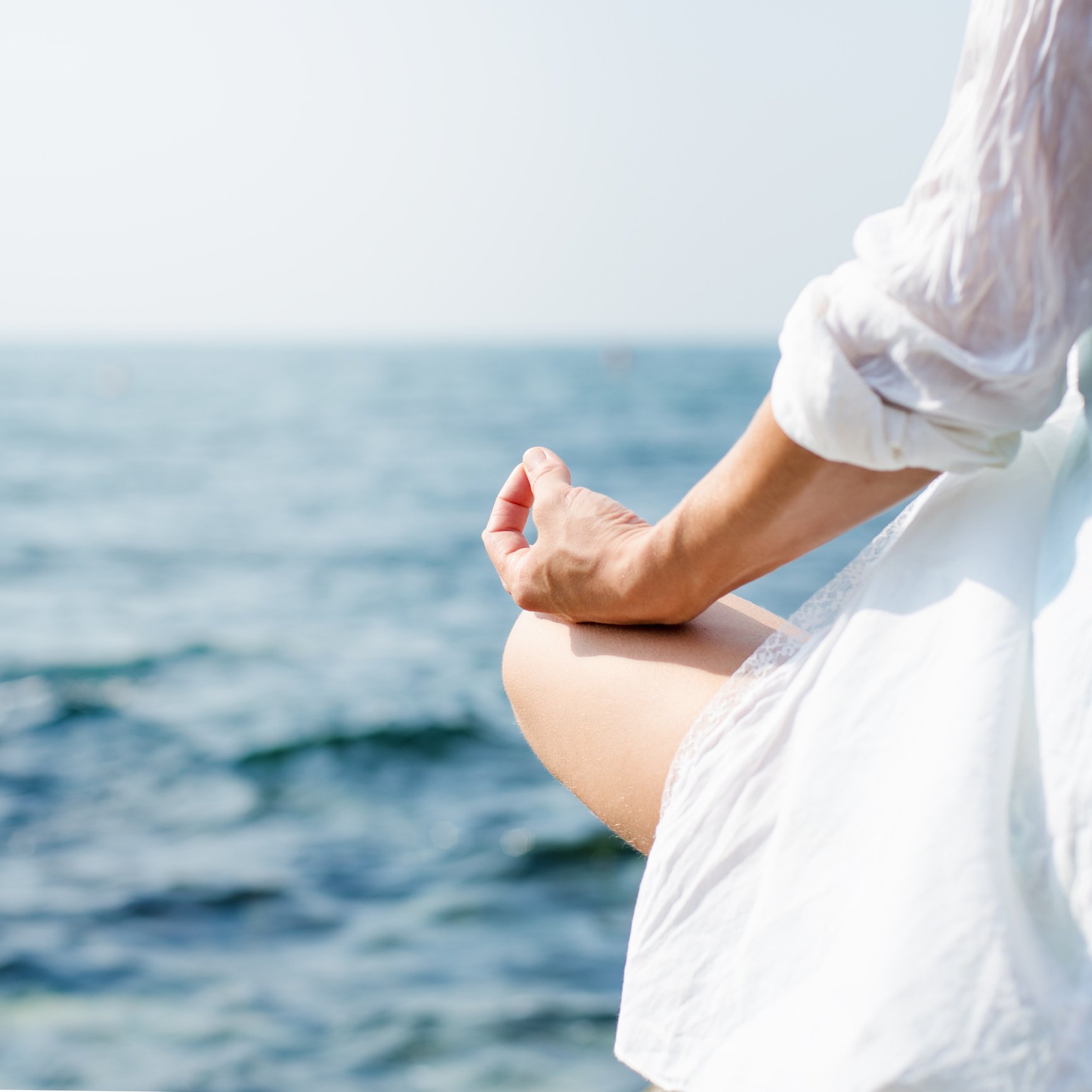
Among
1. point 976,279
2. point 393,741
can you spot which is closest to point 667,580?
point 976,279

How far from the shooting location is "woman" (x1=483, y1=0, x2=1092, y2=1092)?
2.52 ft

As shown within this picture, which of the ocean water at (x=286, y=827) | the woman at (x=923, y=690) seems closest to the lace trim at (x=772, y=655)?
the woman at (x=923, y=690)

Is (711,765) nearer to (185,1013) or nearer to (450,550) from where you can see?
(185,1013)

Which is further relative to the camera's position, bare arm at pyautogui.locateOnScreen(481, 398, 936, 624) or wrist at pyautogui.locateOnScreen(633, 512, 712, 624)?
wrist at pyautogui.locateOnScreen(633, 512, 712, 624)

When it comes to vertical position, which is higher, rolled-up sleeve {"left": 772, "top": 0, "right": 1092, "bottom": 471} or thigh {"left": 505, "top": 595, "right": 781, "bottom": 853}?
rolled-up sleeve {"left": 772, "top": 0, "right": 1092, "bottom": 471}

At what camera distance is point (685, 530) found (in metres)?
1.00

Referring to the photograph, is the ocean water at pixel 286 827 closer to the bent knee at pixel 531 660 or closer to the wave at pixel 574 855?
the wave at pixel 574 855

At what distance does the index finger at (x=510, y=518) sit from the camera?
53.4 inches

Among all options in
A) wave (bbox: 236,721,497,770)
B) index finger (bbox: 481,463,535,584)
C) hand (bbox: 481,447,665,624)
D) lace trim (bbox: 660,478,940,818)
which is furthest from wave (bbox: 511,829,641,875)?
lace trim (bbox: 660,478,940,818)

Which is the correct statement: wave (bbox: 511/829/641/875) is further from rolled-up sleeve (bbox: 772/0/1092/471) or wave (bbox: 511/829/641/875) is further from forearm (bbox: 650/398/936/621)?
rolled-up sleeve (bbox: 772/0/1092/471)

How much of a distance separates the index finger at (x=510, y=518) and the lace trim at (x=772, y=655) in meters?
0.41

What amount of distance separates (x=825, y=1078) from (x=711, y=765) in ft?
0.76

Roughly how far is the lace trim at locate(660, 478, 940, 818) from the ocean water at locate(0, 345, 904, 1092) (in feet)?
8.73

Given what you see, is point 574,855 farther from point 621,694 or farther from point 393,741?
point 621,694
